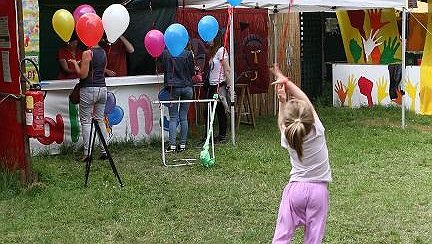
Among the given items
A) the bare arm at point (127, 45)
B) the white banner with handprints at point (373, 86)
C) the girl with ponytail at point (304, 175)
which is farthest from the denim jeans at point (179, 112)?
the white banner with handprints at point (373, 86)

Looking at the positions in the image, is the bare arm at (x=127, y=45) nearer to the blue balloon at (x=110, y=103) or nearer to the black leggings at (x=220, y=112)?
the blue balloon at (x=110, y=103)

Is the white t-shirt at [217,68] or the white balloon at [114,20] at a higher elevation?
the white balloon at [114,20]

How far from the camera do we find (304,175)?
419cm

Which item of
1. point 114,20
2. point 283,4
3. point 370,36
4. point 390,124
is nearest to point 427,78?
point 390,124

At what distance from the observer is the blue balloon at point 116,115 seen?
9.16m

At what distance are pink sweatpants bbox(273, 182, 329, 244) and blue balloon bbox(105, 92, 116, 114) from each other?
5.05m

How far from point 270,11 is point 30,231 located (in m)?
7.37

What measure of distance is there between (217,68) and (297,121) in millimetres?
5377

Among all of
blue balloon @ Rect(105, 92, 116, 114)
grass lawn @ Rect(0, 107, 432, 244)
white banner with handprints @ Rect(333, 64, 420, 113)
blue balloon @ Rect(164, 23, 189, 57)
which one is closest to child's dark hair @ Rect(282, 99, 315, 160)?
grass lawn @ Rect(0, 107, 432, 244)

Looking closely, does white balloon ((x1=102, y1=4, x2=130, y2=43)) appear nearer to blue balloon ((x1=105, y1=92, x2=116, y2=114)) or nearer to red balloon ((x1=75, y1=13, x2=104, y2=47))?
red balloon ((x1=75, y1=13, x2=104, y2=47))

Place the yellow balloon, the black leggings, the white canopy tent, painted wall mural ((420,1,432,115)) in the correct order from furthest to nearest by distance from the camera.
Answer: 1. painted wall mural ((420,1,432,115))
2. the black leggings
3. the white canopy tent
4. the yellow balloon

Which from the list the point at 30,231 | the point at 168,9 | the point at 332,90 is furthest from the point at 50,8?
the point at 332,90

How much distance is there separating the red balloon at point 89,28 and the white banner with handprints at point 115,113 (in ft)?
4.57

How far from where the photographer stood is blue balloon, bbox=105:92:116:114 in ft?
29.0
